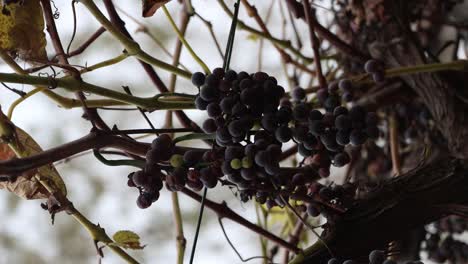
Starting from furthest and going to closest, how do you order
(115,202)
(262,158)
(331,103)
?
1. (115,202)
2. (331,103)
3. (262,158)

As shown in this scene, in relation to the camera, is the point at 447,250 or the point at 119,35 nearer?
the point at 119,35

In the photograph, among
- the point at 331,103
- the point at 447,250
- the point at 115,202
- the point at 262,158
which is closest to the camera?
the point at 262,158

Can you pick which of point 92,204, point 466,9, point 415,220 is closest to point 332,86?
point 415,220

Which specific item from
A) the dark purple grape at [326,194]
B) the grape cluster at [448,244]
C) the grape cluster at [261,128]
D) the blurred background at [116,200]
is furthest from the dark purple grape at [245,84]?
the blurred background at [116,200]

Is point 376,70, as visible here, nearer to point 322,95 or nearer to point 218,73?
→ point 322,95

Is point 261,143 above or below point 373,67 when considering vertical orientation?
below

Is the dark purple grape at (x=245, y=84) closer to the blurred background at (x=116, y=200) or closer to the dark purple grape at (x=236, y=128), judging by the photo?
the dark purple grape at (x=236, y=128)

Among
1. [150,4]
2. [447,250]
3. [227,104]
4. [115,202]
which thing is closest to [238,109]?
[227,104]
